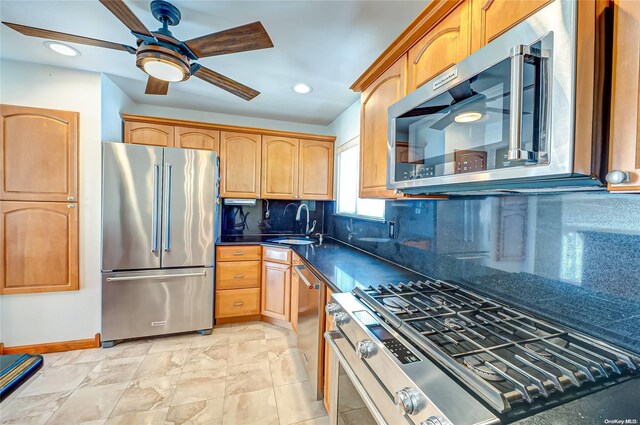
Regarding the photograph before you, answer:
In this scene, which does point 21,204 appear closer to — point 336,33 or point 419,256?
point 336,33

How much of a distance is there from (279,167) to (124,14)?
2142 mm

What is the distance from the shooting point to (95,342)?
2.45 metres

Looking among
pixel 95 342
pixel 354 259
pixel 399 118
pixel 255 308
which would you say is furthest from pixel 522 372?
pixel 95 342

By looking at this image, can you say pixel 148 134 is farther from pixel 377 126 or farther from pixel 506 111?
pixel 506 111

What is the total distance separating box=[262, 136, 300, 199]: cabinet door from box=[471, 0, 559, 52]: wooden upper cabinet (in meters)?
2.56

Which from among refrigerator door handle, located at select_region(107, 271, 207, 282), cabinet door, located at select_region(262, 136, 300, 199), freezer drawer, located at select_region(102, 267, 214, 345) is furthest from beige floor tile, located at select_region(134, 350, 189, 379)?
cabinet door, located at select_region(262, 136, 300, 199)

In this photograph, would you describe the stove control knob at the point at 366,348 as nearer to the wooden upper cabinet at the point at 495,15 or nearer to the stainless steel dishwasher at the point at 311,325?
the stainless steel dishwasher at the point at 311,325

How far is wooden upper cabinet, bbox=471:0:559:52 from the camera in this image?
30.3 inches

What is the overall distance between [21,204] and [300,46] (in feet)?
8.66

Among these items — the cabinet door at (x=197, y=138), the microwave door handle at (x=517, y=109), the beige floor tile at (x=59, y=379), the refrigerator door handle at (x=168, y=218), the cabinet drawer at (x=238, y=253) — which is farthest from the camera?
the cabinet door at (x=197, y=138)

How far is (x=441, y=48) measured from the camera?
111 centimetres

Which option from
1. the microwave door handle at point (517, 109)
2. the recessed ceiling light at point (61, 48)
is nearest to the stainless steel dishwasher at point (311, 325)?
the microwave door handle at point (517, 109)

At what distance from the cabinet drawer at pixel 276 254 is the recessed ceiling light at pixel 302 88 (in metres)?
1.57

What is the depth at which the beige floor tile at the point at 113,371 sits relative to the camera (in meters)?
2.00
